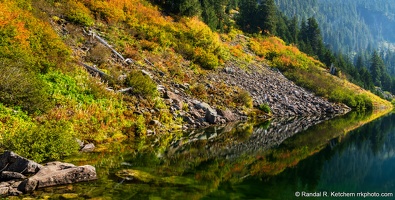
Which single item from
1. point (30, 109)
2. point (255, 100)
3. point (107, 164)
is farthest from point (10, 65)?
point (255, 100)

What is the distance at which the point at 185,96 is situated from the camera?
23.9 m

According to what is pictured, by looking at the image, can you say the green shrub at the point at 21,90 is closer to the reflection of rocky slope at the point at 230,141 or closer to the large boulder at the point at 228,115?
the reflection of rocky slope at the point at 230,141

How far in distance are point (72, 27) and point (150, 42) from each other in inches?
290

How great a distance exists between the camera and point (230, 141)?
17625mm

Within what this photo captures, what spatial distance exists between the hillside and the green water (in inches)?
75.4

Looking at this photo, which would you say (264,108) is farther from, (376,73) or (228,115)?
(376,73)

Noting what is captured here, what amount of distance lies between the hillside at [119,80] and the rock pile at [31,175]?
1.15 m

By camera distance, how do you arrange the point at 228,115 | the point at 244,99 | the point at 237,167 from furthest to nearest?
the point at 244,99 < the point at 228,115 < the point at 237,167

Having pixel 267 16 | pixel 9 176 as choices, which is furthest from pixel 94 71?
pixel 267 16

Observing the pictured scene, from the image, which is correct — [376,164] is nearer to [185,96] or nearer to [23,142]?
[185,96]

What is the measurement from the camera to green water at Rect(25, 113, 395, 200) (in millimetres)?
8727

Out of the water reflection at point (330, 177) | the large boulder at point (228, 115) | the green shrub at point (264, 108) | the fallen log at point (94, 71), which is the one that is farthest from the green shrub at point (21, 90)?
the green shrub at point (264, 108)

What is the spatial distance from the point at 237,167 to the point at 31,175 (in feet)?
23.1

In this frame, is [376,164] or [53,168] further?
[376,164]
